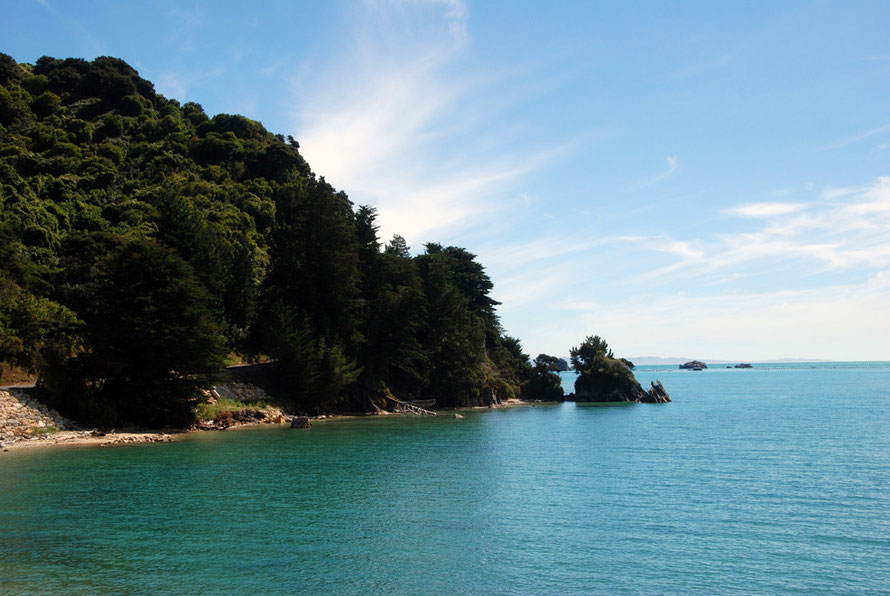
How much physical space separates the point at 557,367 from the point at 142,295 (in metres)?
79.2

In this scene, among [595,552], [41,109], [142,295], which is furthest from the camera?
[41,109]

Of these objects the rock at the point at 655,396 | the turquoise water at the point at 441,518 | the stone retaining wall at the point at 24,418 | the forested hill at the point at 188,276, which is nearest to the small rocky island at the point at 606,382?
the rock at the point at 655,396

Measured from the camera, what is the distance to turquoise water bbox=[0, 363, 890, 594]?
1485 cm

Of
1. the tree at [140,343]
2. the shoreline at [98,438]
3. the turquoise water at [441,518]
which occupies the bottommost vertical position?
the turquoise water at [441,518]

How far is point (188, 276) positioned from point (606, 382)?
73635mm

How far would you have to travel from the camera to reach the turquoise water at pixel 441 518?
14.9 metres

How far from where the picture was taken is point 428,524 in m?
20.1

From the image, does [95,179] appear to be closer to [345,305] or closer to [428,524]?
[345,305]

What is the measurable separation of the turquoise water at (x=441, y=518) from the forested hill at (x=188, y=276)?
359 inches

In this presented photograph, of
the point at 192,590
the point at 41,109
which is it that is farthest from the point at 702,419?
the point at 41,109

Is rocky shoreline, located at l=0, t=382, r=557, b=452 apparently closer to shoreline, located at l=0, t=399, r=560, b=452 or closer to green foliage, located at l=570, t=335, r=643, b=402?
shoreline, located at l=0, t=399, r=560, b=452

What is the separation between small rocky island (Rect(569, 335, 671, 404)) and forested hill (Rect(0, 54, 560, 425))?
11222 millimetres

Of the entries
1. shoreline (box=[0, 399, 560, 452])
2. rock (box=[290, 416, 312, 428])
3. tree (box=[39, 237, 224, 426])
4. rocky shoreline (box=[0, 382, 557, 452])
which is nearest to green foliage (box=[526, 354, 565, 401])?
rock (box=[290, 416, 312, 428])

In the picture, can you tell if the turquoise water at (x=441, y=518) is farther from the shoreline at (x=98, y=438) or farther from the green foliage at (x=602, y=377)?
the green foliage at (x=602, y=377)
